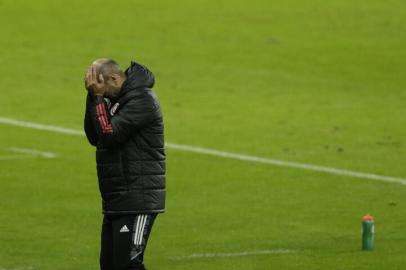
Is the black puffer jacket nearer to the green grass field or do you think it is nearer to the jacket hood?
the jacket hood

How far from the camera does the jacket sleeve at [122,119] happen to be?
11914 millimetres

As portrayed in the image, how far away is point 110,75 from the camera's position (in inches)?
472

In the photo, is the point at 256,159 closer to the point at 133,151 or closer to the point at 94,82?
the point at 133,151

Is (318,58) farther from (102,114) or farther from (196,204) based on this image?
(102,114)

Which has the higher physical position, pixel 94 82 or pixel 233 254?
pixel 94 82

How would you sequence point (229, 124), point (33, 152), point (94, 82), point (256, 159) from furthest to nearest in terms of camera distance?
point (229, 124)
point (33, 152)
point (256, 159)
point (94, 82)

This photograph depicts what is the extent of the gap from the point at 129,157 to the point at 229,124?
16125 mm

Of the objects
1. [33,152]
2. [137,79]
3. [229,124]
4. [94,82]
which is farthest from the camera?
[229,124]

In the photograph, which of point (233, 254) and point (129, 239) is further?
point (233, 254)

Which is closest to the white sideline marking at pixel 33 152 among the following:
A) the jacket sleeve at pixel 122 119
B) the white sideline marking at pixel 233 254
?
the white sideline marking at pixel 233 254

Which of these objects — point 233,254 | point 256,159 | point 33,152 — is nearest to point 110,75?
point 233,254

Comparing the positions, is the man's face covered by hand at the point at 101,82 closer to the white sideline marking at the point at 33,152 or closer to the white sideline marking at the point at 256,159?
the white sideline marking at the point at 256,159

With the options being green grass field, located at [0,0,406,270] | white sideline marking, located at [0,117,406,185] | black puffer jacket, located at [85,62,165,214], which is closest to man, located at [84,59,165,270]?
black puffer jacket, located at [85,62,165,214]

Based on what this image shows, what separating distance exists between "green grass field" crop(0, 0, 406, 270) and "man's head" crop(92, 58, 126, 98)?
378cm
